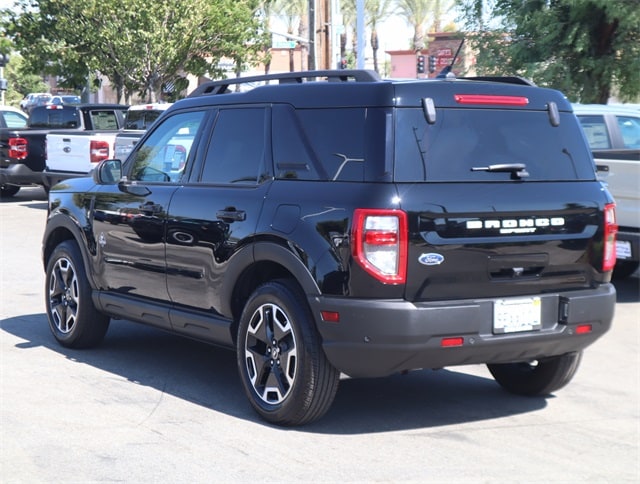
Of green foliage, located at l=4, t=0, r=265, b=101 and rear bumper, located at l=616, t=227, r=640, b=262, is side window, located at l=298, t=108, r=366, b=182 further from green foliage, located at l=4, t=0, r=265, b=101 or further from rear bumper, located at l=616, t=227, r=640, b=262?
green foliage, located at l=4, t=0, r=265, b=101

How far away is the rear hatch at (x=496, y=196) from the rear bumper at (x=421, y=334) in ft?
0.32

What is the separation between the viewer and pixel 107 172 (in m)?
7.99

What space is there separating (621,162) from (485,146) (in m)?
5.49

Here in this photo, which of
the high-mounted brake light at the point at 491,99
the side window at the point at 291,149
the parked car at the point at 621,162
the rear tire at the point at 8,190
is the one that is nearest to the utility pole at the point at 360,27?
the rear tire at the point at 8,190

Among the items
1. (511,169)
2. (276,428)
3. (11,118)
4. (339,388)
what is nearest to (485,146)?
(511,169)

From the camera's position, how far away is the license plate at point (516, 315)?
19.0 ft

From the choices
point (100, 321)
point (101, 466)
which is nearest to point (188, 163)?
point (100, 321)

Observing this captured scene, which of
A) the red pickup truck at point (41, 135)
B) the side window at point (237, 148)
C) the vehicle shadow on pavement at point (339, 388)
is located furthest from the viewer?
the red pickup truck at point (41, 135)

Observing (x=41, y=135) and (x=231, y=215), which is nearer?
(x=231, y=215)

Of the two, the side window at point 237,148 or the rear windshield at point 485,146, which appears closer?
the rear windshield at point 485,146

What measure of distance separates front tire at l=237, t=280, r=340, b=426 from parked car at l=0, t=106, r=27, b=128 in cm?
1847

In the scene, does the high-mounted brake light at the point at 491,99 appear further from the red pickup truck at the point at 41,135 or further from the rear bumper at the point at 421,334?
the red pickup truck at the point at 41,135

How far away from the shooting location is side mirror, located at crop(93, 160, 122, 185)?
7953 mm

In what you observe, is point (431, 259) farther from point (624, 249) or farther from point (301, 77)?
point (624, 249)
